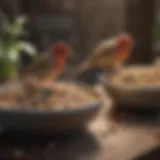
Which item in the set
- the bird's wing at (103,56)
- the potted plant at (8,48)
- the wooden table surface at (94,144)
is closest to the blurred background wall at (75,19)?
the potted plant at (8,48)

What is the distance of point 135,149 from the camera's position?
1025 millimetres

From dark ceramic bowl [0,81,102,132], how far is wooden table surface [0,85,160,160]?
0.04 metres

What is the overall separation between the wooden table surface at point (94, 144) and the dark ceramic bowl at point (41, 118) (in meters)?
0.04

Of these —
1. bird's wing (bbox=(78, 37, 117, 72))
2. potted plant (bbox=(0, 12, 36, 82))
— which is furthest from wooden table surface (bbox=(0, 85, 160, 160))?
potted plant (bbox=(0, 12, 36, 82))

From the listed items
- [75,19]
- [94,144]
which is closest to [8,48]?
[75,19]

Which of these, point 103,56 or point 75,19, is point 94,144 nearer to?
point 103,56

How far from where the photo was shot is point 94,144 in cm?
106

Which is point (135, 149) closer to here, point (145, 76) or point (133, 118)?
point (133, 118)

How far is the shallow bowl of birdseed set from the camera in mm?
1271

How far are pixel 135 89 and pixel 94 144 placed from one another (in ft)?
0.93

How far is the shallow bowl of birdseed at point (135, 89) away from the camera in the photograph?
1.27m

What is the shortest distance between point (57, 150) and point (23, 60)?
169cm

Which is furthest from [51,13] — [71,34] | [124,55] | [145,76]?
[145,76]

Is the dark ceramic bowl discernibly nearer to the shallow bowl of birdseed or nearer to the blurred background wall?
the shallow bowl of birdseed
